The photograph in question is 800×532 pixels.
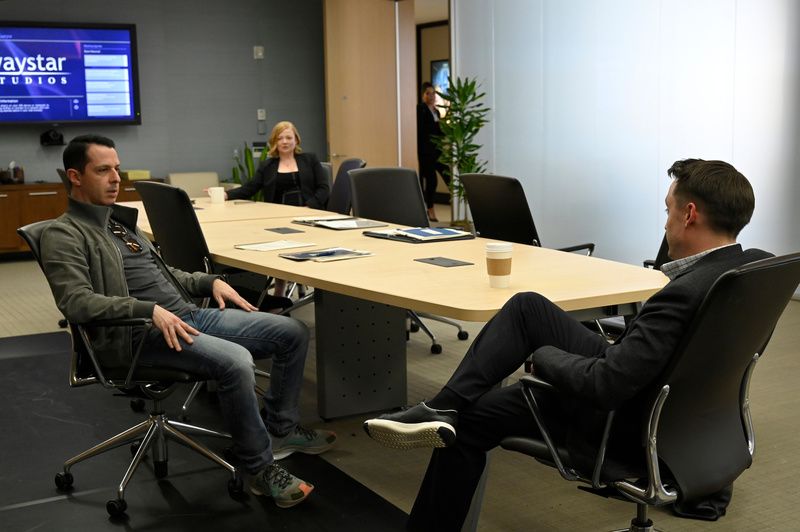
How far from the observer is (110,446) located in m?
3.39

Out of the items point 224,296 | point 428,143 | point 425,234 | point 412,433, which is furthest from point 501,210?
point 428,143

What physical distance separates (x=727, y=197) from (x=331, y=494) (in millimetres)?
1735

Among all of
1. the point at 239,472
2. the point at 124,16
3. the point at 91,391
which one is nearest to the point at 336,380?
the point at 239,472

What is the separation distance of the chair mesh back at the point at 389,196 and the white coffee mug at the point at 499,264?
2333 mm

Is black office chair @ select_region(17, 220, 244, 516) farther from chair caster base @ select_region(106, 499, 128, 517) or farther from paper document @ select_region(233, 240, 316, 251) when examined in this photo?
paper document @ select_region(233, 240, 316, 251)

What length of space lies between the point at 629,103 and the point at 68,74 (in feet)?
17.8

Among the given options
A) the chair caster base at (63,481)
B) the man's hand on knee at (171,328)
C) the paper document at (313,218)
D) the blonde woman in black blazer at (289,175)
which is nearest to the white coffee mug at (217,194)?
the blonde woman in black blazer at (289,175)

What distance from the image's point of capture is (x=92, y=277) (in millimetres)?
3203

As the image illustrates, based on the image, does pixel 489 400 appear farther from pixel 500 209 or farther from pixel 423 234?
pixel 500 209

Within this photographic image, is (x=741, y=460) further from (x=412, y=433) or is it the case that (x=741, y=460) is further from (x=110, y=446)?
(x=110, y=446)

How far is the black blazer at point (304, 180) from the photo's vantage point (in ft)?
22.1

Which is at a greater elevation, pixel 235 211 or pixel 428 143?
pixel 428 143

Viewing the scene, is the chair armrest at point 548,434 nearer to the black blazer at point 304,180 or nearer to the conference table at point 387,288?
the conference table at point 387,288

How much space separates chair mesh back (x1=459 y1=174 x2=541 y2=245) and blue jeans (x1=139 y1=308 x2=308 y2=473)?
1.47 metres
